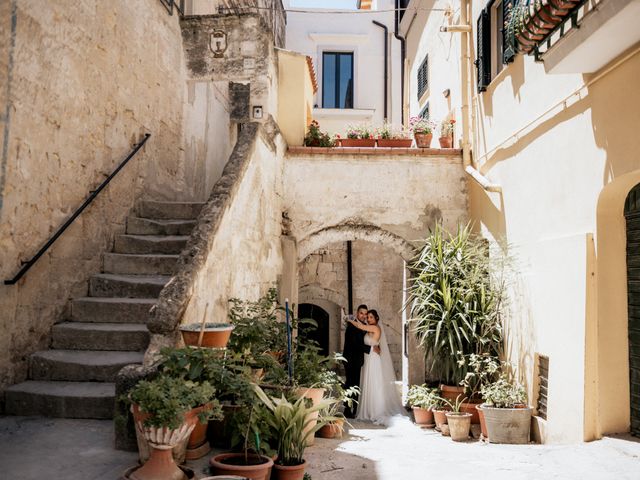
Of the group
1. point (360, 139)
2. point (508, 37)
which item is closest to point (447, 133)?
point (360, 139)

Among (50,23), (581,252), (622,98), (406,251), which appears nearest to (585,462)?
(581,252)

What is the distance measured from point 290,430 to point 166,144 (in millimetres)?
5138

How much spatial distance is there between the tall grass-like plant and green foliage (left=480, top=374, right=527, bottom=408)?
0.56 metres

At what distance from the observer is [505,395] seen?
6.46 m

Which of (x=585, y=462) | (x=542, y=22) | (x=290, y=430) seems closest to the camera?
(x=290, y=430)

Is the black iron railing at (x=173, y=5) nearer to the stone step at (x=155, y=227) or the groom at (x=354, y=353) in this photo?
the stone step at (x=155, y=227)

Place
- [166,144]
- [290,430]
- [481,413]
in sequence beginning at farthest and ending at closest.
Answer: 1. [166,144]
2. [481,413]
3. [290,430]

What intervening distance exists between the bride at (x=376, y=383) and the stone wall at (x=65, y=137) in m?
4.07

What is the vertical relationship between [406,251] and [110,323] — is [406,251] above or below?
above

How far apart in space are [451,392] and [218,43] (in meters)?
5.77

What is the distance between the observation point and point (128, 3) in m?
6.83

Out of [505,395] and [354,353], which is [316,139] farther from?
[505,395]

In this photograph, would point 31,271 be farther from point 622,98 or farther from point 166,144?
point 622,98

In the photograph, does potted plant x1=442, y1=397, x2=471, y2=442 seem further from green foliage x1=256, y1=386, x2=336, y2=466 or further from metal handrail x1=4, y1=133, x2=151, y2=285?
metal handrail x1=4, y1=133, x2=151, y2=285
